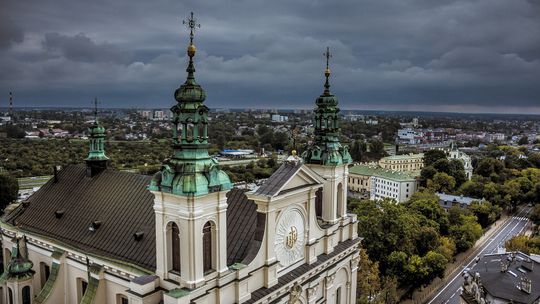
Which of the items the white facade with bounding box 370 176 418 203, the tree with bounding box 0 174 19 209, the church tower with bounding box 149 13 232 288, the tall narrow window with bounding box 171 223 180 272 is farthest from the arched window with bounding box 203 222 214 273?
the white facade with bounding box 370 176 418 203

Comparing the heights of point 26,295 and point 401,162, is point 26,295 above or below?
above

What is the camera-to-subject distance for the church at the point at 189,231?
769 inches

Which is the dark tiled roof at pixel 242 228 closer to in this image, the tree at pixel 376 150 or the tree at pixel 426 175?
the tree at pixel 426 175

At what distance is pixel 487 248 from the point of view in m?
71.1

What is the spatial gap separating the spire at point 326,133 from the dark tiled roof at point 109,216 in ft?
24.4

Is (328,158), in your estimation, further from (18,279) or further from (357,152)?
(357,152)

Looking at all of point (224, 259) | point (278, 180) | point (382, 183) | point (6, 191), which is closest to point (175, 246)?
point (224, 259)

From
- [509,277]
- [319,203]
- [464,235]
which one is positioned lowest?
[464,235]

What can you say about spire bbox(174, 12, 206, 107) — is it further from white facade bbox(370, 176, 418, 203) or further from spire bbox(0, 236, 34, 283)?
white facade bbox(370, 176, 418, 203)

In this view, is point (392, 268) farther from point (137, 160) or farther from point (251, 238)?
point (137, 160)

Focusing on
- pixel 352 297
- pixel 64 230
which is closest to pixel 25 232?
pixel 64 230

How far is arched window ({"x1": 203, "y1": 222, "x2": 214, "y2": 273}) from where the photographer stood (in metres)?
20.0

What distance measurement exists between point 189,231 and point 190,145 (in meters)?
3.88

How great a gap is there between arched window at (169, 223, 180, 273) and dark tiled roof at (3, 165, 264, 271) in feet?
12.4
